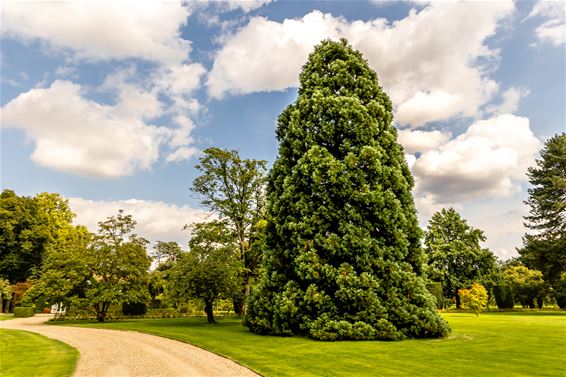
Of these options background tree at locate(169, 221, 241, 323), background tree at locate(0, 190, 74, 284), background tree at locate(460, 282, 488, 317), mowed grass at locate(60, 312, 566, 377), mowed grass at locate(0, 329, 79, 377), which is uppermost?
background tree at locate(0, 190, 74, 284)

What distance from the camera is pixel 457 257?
48906 millimetres

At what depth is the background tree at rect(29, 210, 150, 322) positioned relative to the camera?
2645 cm

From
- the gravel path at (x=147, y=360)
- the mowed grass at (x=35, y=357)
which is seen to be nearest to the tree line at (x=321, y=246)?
the gravel path at (x=147, y=360)

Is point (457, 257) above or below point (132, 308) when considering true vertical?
above

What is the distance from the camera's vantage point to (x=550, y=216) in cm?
3984

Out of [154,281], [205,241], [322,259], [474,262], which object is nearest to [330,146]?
[322,259]

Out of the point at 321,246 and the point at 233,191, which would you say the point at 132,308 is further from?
the point at 321,246

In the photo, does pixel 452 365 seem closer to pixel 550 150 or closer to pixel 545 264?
pixel 545 264

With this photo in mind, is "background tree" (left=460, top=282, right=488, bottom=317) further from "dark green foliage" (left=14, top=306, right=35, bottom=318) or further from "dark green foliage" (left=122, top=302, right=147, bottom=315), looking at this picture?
"dark green foliage" (left=14, top=306, right=35, bottom=318)

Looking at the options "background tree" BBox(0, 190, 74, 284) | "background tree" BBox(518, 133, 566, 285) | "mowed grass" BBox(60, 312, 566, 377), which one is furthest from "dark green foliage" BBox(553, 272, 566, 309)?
"background tree" BBox(0, 190, 74, 284)

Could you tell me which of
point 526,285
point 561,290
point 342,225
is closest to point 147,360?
point 342,225

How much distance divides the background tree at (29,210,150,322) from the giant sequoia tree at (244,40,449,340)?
46.5ft

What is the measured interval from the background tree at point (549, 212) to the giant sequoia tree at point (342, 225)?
2894 cm

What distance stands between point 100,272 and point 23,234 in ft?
71.3
